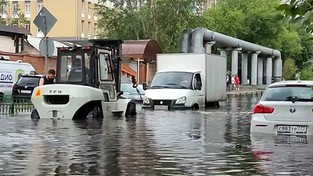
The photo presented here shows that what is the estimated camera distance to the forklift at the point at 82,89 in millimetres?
20094

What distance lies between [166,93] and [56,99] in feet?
26.0

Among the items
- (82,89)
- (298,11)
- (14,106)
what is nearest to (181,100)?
(14,106)

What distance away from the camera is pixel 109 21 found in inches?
2227

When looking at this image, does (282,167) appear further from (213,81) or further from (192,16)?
(192,16)

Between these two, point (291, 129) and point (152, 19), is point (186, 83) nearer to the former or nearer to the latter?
point (291, 129)

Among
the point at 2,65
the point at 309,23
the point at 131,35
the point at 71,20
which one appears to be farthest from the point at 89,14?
the point at 309,23

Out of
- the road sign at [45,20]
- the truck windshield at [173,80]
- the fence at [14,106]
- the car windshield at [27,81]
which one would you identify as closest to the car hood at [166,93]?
the truck windshield at [173,80]

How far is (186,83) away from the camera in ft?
95.2

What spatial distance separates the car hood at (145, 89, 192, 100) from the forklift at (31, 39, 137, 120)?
5.11m

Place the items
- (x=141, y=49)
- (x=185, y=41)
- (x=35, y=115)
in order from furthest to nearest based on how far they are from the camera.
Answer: (x=141, y=49) → (x=185, y=41) → (x=35, y=115)

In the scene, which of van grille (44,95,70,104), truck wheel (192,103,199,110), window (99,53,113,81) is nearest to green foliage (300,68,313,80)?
van grille (44,95,70,104)

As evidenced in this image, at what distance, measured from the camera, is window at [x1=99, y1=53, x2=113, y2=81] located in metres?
21.3

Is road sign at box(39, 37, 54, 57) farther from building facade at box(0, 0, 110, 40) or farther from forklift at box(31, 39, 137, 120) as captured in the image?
building facade at box(0, 0, 110, 40)

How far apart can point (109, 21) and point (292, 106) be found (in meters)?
43.1
